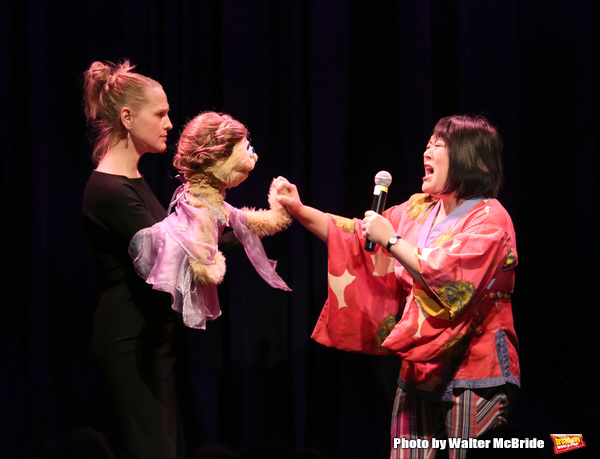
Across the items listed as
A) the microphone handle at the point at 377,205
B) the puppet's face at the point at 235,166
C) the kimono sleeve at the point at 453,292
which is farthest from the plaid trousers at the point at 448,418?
the puppet's face at the point at 235,166

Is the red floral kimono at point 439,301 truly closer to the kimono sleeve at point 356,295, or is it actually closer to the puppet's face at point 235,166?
the kimono sleeve at point 356,295

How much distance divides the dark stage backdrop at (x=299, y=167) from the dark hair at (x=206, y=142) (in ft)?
2.21

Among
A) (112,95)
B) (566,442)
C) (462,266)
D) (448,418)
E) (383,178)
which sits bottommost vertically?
(566,442)

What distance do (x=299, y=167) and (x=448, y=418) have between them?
1.05 m

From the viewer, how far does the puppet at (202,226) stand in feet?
4.79

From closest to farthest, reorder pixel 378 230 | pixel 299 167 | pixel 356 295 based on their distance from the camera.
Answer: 1. pixel 378 230
2. pixel 356 295
3. pixel 299 167

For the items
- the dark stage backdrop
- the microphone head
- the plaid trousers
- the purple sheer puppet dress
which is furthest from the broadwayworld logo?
the purple sheer puppet dress

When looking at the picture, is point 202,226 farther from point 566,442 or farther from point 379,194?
point 566,442

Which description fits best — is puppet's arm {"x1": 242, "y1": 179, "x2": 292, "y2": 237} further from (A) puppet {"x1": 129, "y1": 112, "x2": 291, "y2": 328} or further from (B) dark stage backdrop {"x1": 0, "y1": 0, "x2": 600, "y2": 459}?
(B) dark stage backdrop {"x1": 0, "y1": 0, "x2": 600, "y2": 459}

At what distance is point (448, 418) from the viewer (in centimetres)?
160

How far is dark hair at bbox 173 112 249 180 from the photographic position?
155 centimetres

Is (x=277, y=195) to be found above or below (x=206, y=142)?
below

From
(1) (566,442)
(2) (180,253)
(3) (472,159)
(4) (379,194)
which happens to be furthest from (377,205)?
(1) (566,442)

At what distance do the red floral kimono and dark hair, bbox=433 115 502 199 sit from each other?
0.04 m
